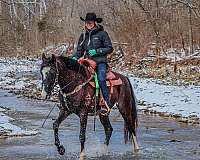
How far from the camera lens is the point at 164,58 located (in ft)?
103

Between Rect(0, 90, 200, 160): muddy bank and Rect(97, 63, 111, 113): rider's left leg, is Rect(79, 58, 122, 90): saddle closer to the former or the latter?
Rect(97, 63, 111, 113): rider's left leg

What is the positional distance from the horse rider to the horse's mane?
382 mm

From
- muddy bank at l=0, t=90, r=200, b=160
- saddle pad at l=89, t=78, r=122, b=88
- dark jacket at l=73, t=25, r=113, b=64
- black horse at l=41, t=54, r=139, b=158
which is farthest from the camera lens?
saddle pad at l=89, t=78, r=122, b=88

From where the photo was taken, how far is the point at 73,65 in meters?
9.86

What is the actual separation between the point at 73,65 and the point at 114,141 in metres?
2.52

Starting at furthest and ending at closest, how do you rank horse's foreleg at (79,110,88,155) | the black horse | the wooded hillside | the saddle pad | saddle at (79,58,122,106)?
1. the wooded hillside
2. the saddle pad
3. saddle at (79,58,122,106)
4. horse's foreleg at (79,110,88,155)
5. the black horse

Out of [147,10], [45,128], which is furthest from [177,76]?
[45,128]

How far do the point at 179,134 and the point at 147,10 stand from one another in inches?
930

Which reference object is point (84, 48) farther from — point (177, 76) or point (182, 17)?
point (182, 17)

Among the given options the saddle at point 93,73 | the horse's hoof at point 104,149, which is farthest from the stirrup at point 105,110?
the horse's hoof at point 104,149

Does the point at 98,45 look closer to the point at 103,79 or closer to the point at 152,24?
the point at 103,79

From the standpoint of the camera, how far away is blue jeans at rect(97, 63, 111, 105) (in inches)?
400

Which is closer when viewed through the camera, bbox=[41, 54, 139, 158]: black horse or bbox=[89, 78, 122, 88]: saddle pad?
bbox=[41, 54, 139, 158]: black horse

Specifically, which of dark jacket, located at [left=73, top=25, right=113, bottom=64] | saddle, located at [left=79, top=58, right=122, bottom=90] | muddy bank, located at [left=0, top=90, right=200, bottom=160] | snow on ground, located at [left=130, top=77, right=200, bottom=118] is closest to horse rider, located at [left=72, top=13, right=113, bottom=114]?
dark jacket, located at [left=73, top=25, right=113, bottom=64]
